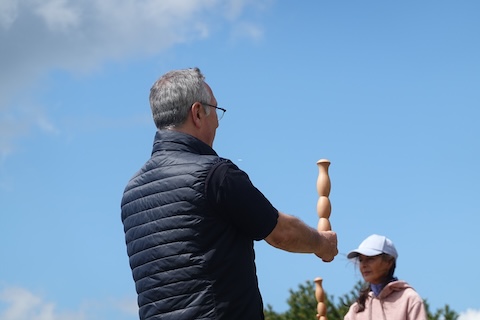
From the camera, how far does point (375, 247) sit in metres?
5.92

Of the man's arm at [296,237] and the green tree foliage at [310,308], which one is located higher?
the green tree foliage at [310,308]

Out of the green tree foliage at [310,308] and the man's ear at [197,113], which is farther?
the green tree foliage at [310,308]

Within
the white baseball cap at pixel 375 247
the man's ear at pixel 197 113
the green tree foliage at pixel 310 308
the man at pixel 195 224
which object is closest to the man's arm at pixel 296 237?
the man at pixel 195 224

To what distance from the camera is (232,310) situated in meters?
3.29

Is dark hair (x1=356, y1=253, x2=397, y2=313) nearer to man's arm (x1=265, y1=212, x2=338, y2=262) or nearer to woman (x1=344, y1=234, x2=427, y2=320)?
woman (x1=344, y1=234, x2=427, y2=320)

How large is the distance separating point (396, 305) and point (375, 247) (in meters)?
0.39

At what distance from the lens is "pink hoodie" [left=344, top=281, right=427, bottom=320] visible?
19.2ft

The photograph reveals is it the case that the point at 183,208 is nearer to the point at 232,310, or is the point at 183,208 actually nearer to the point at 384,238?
the point at 232,310

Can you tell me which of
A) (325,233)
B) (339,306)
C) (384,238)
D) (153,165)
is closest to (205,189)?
(153,165)

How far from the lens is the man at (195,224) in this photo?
3.30 meters

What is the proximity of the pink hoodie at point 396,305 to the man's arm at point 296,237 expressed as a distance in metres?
2.45

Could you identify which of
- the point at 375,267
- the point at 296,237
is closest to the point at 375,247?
the point at 375,267

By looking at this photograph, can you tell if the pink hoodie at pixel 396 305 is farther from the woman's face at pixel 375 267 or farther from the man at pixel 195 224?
the man at pixel 195 224

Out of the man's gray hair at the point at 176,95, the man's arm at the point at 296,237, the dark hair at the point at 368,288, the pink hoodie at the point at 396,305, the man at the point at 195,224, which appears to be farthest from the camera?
the dark hair at the point at 368,288
